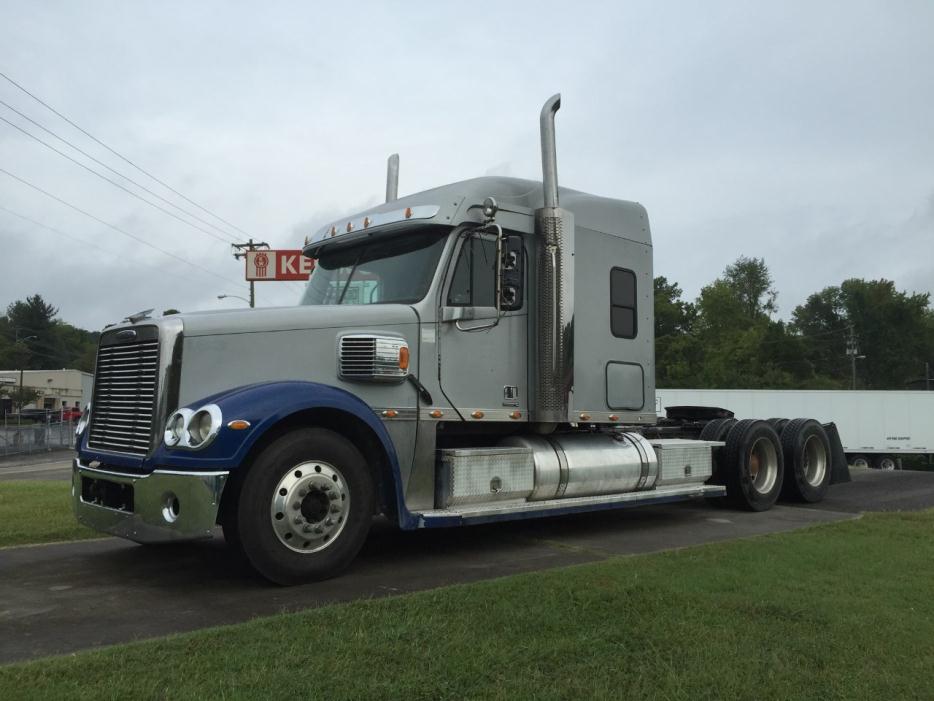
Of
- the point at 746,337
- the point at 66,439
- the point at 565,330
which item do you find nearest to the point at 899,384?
the point at 746,337

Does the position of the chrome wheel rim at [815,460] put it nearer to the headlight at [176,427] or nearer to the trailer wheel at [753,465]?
the trailer wheel at [753,465]

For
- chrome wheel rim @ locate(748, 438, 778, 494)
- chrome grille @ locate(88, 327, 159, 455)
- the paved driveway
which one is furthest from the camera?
chrome wheel rim @ locate(748, 438, 778, 494)

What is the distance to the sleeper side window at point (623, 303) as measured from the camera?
841 cm

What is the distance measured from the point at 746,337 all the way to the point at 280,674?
6794 centimetres

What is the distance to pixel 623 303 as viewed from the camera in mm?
8547

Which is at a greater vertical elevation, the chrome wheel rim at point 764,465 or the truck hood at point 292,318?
the truck hood at point 292,318

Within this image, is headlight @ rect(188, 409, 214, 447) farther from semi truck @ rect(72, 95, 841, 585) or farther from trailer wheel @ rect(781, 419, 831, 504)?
trailer wheel @ rect(781, 419, 831, 504)

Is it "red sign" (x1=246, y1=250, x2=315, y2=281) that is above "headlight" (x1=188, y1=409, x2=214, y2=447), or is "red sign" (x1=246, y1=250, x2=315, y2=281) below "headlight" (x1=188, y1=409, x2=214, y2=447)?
above

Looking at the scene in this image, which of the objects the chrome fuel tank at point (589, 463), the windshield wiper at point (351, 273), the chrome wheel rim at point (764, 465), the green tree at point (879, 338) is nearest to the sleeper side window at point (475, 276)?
the windshield wiper at point (351, 273)

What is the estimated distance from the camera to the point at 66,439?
3519 centimetres

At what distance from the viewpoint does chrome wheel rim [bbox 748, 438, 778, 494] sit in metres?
10.4

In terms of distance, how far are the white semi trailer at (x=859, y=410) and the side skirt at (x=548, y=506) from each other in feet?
80.6

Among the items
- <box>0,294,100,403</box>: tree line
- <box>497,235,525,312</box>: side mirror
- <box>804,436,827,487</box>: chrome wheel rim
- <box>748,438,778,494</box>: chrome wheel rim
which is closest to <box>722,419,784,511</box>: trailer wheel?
<box>748,438,778,494</box>: chrome wheel rim

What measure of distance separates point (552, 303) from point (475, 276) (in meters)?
0.86
